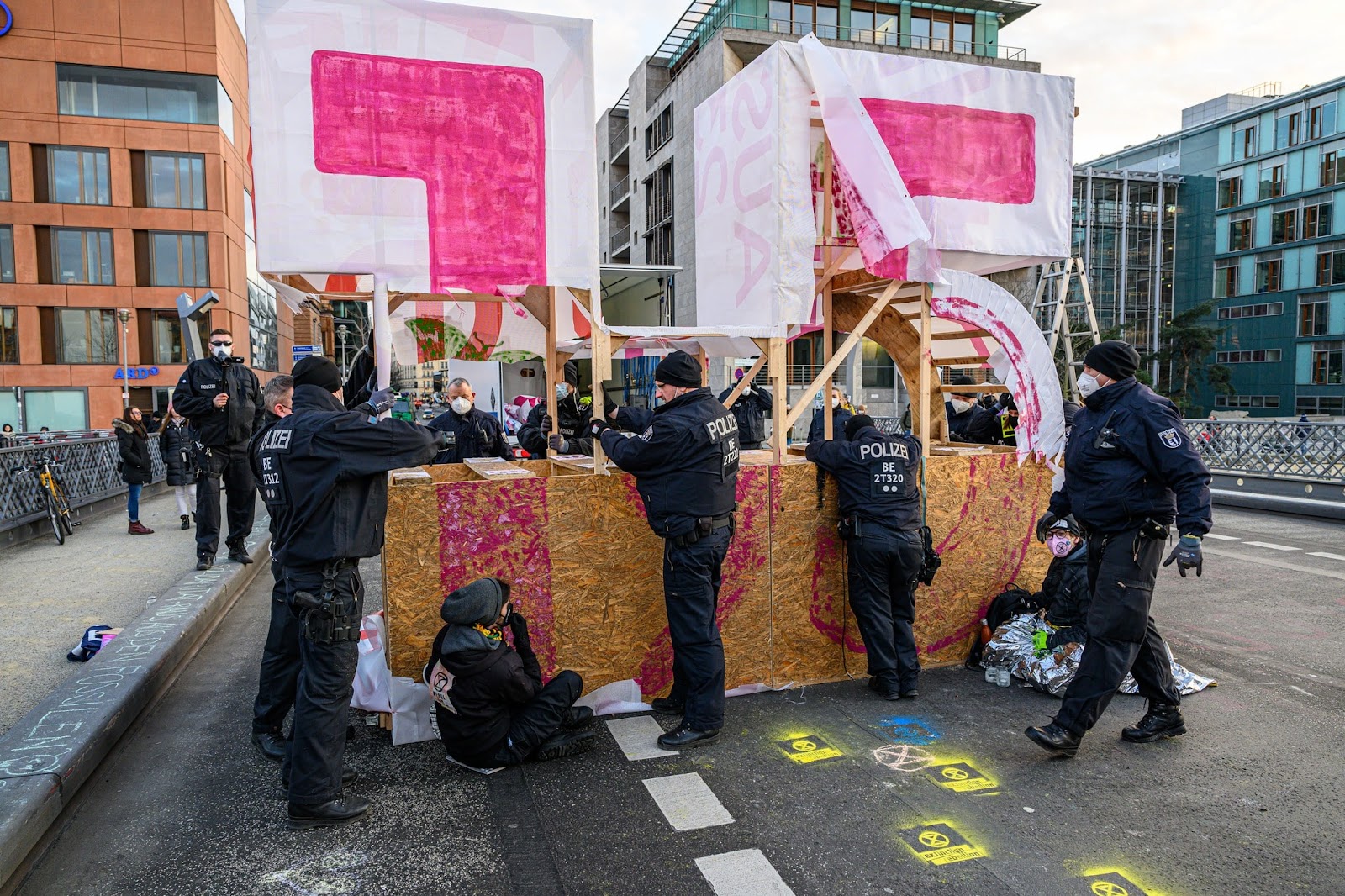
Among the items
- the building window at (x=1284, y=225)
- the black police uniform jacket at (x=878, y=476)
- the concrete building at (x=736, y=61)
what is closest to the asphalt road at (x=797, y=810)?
the black police uniform jacket at (x=878, y=476)

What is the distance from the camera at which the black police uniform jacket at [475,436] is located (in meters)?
8.52

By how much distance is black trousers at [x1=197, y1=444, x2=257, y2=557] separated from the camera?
7.93 metres

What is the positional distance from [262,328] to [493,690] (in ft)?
141

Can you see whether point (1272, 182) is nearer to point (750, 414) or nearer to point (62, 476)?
point (750, 414)

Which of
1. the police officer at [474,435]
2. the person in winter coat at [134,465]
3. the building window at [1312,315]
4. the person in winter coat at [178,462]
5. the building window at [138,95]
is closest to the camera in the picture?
the police officer at [474,435]

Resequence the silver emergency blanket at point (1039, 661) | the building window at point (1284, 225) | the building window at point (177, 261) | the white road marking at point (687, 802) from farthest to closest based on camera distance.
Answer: the building window at point (1284, 225)
the building window at point (177, 261)
the silver emergency blanket at point (1039, 661)
the white road marking at point (687, 802)

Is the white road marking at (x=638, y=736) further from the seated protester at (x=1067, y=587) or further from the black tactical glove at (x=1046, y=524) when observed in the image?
the seated protester at (x=1067, y=587)

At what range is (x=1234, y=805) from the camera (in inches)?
151

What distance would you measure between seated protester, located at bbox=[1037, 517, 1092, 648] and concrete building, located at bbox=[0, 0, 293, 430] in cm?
3551

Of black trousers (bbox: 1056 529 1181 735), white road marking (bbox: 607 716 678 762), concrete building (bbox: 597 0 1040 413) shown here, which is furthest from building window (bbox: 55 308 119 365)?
black trousers (bbox: 1056 529 1181 735)

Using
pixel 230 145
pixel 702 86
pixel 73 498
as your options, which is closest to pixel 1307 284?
pixel 702 86

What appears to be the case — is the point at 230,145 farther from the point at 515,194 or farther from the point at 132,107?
the point at 515,194

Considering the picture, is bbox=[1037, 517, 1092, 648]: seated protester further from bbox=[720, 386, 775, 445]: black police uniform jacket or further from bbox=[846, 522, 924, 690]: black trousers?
bbox=[720, 386, 775, 445]: black police uniform jacket

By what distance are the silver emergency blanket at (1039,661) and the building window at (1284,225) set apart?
68.8 metres
